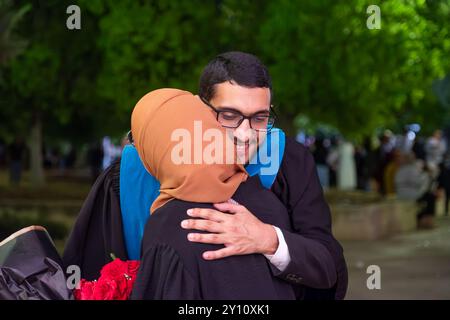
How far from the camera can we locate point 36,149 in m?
21.2

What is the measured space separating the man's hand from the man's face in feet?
0.56

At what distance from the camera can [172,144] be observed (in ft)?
7.28

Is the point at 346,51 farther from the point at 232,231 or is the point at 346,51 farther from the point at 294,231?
the point at 232,231

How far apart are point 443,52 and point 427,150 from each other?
9.29m

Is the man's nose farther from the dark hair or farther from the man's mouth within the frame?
the dark hair

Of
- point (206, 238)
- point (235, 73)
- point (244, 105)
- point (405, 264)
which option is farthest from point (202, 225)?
point (405, 264)

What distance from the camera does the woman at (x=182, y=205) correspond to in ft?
7.18

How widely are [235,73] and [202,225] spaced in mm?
495

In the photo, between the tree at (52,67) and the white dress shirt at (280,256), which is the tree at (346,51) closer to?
the tree at (52,67)

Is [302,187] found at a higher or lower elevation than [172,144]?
lower

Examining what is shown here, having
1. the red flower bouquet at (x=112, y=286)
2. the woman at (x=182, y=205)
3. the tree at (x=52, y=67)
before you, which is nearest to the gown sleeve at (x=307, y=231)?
the woman at (x=182, y=205)

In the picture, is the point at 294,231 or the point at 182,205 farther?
the point at 294,231
